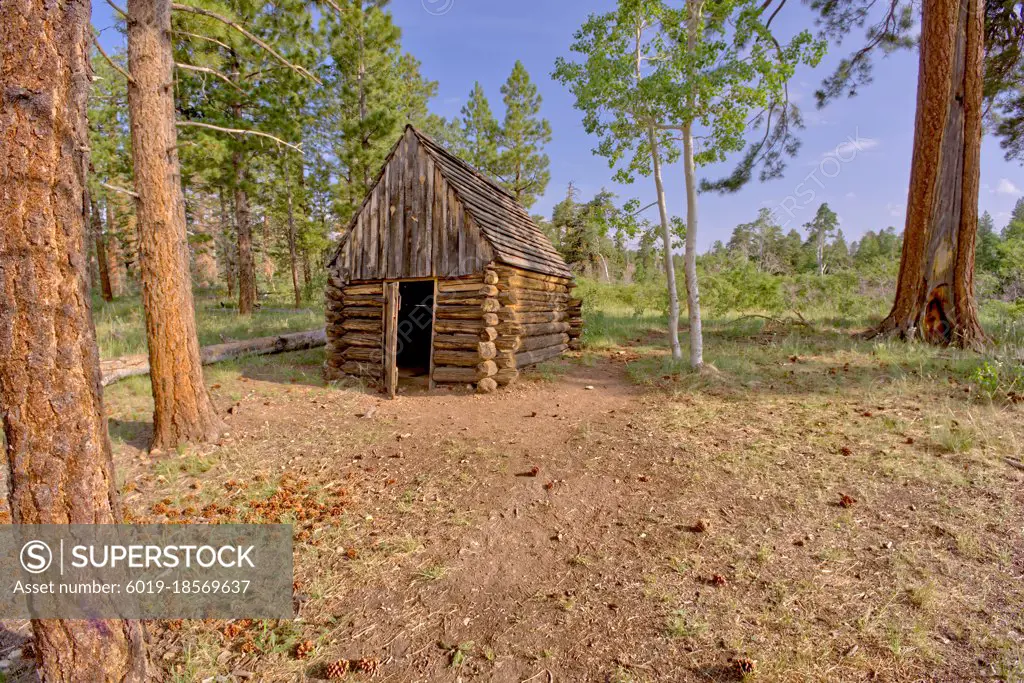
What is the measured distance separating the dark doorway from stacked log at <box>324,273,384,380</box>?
2.77 m

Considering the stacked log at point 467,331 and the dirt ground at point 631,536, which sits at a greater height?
the stacked log at point 467,331

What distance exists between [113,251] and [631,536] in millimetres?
33207

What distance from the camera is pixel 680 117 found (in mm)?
7949

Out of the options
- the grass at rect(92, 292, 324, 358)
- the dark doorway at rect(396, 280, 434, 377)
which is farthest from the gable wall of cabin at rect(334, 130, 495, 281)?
the grass at rect(92, 292, 324, 358)

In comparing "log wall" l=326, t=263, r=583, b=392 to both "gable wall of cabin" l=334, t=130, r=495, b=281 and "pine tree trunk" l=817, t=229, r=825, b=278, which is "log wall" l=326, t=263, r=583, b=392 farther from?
"pine tree trunk" l=817, t=229, r=825, b=278

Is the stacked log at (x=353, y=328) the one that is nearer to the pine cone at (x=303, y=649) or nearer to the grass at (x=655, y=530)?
the grass at (x=655, y=530)

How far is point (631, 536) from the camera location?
3477mm

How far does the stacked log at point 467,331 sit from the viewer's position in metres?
8.34

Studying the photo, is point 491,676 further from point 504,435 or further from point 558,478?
point 504,435

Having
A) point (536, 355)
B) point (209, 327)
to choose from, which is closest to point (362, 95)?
point (209, 327)

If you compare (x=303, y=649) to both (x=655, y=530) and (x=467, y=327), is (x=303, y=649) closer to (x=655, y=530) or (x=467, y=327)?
(x=655, y=530)

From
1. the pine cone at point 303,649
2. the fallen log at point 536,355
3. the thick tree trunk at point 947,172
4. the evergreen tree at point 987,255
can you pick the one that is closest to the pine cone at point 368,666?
the pine cone at point 303,649

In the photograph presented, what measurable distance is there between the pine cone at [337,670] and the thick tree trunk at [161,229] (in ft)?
14.1

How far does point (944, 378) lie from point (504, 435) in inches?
283
